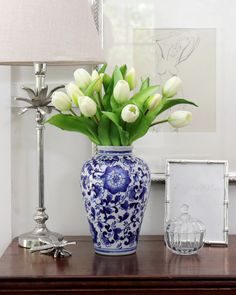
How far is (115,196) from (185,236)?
0.20 m

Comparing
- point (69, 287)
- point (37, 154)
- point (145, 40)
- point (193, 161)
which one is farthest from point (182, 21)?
point (69, 287)

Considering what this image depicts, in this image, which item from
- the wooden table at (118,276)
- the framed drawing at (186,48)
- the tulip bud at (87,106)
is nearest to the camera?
the wooden table at (118,276)

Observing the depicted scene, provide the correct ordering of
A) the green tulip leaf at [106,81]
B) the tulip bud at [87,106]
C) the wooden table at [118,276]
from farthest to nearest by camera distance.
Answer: the green tulip leaf at [106,81], the tulip bud at [87,106], the wooden table at [118,276]

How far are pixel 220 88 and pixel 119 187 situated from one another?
1.52ft

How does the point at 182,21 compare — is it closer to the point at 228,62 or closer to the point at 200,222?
the point at 228,62

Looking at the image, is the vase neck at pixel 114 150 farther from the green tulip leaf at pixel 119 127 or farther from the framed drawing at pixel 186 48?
the framed drawing at pixel 186 48

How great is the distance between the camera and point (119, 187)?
1.28 meters

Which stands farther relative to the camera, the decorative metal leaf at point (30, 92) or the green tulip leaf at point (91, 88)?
the decorative metal leaf at point (30, 92)

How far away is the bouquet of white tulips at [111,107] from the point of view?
1.30m

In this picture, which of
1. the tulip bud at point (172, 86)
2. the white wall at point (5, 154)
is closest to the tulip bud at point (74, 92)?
the tulip bud at point (172, 86)

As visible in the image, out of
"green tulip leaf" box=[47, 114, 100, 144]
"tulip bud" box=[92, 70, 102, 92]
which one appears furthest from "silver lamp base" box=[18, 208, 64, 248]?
"tulip bud" box=[92, 70, 102, 92]

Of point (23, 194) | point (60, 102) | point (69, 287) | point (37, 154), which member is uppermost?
point (60, 102)

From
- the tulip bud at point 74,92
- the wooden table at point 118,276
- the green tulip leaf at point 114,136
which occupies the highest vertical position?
the tulip bud at point 74,92

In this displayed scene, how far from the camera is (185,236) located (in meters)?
1.34
